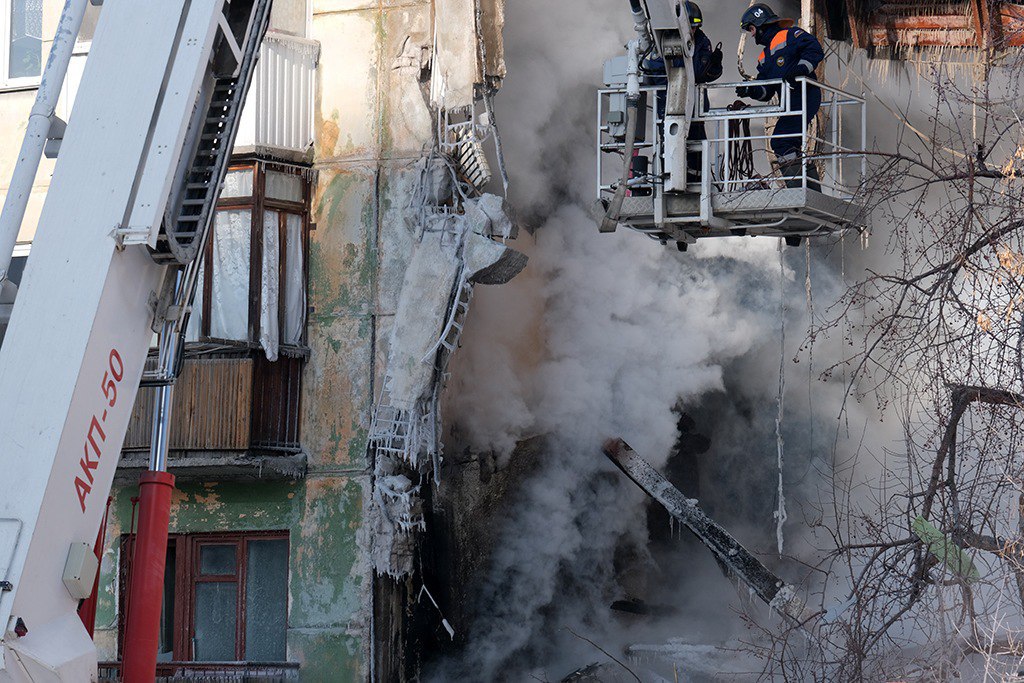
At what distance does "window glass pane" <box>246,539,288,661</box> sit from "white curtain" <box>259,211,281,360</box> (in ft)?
6.02

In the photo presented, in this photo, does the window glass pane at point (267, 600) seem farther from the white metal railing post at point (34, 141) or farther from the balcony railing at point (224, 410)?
the white metal railing post at point (34, 141)

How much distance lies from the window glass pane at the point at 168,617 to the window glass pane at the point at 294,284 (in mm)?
2326

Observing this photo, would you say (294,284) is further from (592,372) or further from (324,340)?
(592,372)

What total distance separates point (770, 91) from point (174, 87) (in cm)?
553

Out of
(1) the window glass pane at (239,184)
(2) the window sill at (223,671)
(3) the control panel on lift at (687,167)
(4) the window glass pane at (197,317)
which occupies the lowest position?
(2) the window sill at (223,671)

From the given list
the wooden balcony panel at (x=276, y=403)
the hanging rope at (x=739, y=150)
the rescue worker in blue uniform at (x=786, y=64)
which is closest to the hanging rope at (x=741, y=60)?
the rescue worker in blue uniform at (x=786, y=64)

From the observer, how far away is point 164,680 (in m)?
11.2

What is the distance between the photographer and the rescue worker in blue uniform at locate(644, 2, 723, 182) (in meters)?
10.1

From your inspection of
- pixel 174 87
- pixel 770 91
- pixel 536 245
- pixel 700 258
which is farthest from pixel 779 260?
pixel 174 87

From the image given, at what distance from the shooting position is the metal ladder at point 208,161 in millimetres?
6875

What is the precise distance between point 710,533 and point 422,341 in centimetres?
371

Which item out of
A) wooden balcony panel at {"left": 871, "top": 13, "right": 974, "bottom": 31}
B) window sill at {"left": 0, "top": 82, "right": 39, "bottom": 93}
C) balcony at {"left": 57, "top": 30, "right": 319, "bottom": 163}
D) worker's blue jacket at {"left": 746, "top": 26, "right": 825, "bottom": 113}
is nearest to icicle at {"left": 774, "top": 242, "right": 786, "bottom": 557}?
wooden balcony panel at {"left": 871, "top": 13, "right": 974, "bottom": 31}

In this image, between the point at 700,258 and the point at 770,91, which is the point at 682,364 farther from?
the point at 770,91

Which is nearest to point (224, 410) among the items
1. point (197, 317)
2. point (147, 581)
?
point (197, 317)
